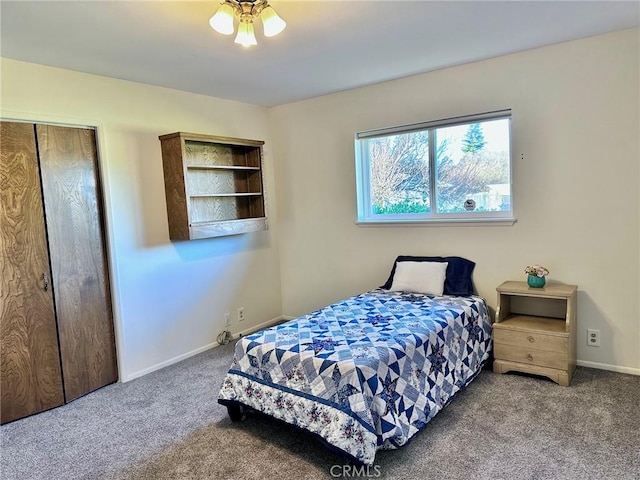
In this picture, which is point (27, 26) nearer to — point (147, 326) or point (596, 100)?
point (147, 326)

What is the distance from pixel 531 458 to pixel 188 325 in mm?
2791

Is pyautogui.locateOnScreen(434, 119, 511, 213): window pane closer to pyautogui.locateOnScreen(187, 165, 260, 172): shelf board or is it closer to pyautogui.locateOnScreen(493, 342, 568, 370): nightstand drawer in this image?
pyautogui.locateOnScreen(493, 342, 568, 370): nightstand drawer

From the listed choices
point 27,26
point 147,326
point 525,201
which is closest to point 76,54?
point 27,26

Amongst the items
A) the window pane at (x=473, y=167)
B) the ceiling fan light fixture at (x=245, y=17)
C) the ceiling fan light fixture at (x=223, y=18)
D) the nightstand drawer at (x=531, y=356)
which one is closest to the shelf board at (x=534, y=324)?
the nightstand drawer at (x=531, y=356)

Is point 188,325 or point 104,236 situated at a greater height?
point 104,236

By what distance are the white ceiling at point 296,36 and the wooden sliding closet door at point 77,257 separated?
0.61 metres

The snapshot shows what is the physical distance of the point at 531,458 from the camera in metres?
2.05

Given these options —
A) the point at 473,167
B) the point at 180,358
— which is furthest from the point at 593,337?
the point at 180,358

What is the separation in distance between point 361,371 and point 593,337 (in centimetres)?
201

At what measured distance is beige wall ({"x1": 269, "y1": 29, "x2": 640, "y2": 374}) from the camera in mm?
2824

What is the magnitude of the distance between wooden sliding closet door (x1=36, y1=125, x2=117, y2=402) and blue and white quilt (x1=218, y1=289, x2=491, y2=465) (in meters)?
1.27

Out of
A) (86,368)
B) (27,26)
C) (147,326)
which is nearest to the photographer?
(27,26)

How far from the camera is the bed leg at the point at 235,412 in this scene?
99.8 inches

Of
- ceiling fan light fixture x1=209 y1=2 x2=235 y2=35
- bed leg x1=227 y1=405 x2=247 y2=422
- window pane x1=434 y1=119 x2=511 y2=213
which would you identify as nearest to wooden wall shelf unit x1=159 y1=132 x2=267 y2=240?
bed leg x1=227 y1=405 x2=247 y2=422
